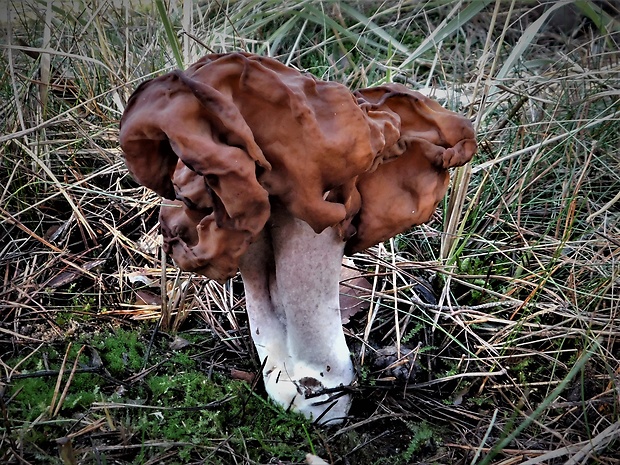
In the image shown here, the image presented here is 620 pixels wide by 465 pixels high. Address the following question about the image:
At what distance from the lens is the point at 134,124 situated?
1.54 m

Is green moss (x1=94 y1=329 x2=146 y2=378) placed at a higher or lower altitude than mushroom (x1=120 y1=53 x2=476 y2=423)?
lower

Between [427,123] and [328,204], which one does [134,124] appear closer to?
[328,204]

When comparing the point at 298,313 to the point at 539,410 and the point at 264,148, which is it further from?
the point at 539,410

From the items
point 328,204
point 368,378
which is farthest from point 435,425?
point 328,204

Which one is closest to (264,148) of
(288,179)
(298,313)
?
(288,179)

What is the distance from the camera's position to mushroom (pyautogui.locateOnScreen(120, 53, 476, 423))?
153cm

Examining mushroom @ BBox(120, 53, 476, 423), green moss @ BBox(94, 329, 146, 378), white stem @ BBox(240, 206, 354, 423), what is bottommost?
green moss @ BBox(94, 329, 146, 378)

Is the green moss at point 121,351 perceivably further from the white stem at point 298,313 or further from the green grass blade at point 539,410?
the green grass blade at point 539,410

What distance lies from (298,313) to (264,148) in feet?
2.16

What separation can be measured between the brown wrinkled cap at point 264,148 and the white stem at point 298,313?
14 centimetres

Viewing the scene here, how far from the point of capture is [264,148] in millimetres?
1607

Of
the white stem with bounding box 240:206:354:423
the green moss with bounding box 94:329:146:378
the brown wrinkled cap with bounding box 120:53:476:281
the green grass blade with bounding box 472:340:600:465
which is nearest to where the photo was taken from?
the green grass blade with bounding box 472:340:600:465

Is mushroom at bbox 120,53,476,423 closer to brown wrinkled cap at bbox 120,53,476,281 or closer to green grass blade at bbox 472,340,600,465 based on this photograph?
brown wrinkled cap at bbox 120,53,476,281

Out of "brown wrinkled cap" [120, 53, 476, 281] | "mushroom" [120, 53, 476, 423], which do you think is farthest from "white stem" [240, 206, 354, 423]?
"brown wrinkled cap" [120, 53, 476, 281]
